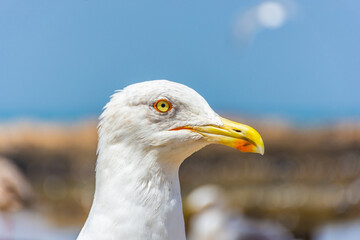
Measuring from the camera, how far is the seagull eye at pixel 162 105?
66.2 inches

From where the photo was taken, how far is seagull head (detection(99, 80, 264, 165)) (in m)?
1.66

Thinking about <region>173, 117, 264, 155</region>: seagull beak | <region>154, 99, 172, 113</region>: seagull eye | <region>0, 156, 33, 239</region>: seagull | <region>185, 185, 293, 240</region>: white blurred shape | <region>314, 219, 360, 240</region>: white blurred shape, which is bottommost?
<region>314, 219, 360, 240</region>: white blurred shape

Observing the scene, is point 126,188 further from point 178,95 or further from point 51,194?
point 51,194

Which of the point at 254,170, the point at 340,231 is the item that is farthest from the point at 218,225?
the point at 340,231

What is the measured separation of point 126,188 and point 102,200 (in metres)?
0.09

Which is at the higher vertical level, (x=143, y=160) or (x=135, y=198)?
(x=143, y=160)

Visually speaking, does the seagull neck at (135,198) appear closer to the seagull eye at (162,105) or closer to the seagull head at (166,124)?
the seagull head at (166,124)

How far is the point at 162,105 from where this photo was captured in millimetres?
1687

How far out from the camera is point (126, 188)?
5.35 feet

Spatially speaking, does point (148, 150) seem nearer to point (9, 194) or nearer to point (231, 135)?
point (231, 135)

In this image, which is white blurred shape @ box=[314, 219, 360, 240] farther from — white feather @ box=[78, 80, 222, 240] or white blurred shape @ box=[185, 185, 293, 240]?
white feather @ box=[78, 80, 222, 240]

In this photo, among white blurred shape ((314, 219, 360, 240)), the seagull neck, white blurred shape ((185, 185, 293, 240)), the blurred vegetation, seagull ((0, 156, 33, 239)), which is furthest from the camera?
the blurred vegetation

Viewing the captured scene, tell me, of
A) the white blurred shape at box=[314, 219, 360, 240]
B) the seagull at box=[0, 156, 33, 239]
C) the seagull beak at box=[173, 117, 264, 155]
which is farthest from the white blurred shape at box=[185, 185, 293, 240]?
the seagull beak at box=[173, 117, 264, 155]

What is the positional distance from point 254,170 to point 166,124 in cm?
746
